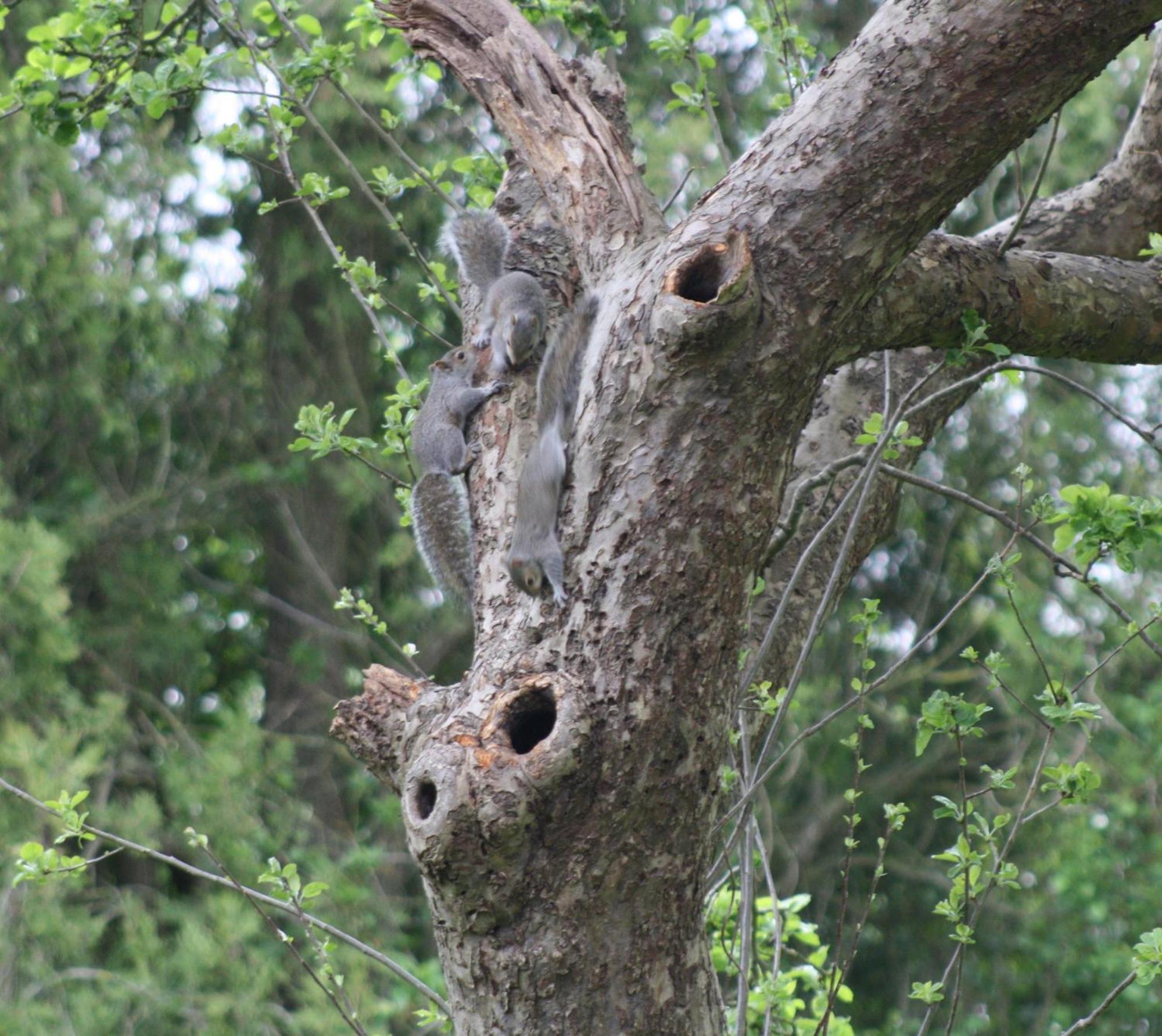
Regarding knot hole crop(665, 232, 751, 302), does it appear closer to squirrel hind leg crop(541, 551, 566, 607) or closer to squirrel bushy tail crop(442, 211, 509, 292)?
squirrel hind leg crop(541, 551, 566, 607)

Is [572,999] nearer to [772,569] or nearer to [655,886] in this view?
[655,886]

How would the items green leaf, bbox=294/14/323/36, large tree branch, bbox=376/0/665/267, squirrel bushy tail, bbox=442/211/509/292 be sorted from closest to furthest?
large tree branch, bbox=376/0/665/267, squirrel bushy tail, bbox=442/211/509/292, green leaf, bbox=294/14/323/36

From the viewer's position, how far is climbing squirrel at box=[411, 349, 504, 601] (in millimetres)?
2434

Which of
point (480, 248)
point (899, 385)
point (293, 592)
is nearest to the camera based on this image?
point (899, 385)

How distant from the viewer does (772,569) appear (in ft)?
7.38

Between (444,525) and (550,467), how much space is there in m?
0.99

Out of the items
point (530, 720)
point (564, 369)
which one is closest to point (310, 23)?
point (564, 369)

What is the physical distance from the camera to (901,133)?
4.87 ft

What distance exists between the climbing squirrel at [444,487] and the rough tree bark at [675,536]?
82 centimetres

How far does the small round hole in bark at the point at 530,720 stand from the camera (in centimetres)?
149

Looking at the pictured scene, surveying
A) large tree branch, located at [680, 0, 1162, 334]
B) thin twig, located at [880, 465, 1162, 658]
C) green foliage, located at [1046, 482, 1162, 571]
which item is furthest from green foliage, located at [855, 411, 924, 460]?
large tree branch, located at [680, 0, 1162, 334]

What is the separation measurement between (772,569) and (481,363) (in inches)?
23.6

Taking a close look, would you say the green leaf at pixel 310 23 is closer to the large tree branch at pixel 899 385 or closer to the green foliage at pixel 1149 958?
the large tree branch at pixel 899 385

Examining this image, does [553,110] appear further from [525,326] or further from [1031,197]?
[1031,197]
